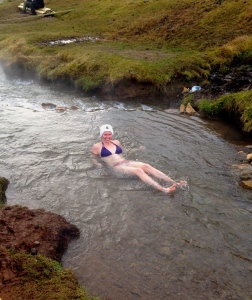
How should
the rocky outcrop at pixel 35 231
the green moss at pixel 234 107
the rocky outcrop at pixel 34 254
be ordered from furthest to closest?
the green moss at pixel 234 107, the rocky outcrop at pixel 35 231, the rocky outcrop at pixel 34 254

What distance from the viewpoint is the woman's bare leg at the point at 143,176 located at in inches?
371

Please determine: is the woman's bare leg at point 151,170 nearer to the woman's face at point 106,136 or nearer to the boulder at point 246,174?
the woman's face at point 106,136

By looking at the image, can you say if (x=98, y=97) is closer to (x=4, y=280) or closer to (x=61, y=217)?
(x=61, y=217)

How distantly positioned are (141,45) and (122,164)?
13.1 meters

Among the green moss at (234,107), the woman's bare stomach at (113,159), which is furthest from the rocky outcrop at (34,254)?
the green moss at (234,107)

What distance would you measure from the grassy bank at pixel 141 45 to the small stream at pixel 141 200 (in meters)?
2.61

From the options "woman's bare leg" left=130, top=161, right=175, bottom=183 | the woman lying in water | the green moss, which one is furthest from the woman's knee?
the green moss

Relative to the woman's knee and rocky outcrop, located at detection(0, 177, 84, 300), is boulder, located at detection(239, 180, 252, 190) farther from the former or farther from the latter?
rocky outcrop, located at detection(0, 177, 84, 300)

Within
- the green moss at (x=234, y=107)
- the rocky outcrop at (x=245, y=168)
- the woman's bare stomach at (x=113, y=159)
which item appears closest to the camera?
the rocky outcrop at (x=245, y=168)

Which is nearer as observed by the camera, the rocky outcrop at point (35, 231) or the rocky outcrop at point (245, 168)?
the rocky outcrop at point (35, 231)

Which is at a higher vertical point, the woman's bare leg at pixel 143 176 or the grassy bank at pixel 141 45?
the grassy bank at pixel 141 45

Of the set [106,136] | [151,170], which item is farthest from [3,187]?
[151,170]

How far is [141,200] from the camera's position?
920cm

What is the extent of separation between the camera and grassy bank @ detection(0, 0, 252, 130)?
17.2m
